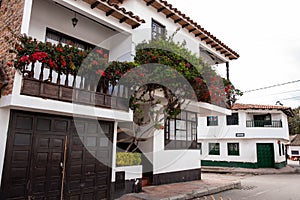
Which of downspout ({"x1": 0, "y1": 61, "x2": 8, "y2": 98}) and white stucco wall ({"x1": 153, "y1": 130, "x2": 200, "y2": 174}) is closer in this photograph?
downspout ({"x1": 0, "y1": 61, "x2": 8, "y2": 98})

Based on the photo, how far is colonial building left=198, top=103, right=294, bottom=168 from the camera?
22.0m

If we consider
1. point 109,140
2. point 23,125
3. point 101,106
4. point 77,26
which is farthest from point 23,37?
point 109,140

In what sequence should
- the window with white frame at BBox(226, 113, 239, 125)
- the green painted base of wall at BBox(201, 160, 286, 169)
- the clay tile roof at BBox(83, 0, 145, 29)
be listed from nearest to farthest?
the clay tile roof at BBox(83, 0, 145, 29) → the green painted base of wall at BBox(201, 160, 286, 169) → the window with white frame at BBox(226, 113, 239, 125)

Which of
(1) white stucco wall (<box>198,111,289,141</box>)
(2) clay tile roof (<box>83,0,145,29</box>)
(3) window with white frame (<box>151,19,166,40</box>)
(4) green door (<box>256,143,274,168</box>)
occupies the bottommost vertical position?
(4) green door (<box>256,143,274,168</box>)

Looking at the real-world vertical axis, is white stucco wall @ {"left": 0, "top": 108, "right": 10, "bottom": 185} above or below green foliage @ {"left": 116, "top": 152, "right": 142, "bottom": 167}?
above

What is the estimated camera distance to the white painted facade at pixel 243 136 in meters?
21.9

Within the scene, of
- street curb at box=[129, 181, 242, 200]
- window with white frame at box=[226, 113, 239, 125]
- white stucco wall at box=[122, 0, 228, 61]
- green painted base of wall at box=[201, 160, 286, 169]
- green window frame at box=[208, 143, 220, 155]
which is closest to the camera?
street curb at box=[129, 181, 242, 200]

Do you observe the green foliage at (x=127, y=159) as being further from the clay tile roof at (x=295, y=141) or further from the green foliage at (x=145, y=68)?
the clay tile roof at (x=295, y=141)

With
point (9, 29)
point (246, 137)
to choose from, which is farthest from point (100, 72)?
point (246, 137)

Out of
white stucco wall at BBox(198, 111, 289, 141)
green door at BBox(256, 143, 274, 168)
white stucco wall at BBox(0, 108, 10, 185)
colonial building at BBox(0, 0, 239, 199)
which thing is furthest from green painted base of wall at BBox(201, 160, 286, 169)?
white stucco wall at BBox(0, 108, 10, 185)

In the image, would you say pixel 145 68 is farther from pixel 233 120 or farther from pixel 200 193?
pixel 233 120

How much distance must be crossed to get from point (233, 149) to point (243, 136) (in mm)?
1733

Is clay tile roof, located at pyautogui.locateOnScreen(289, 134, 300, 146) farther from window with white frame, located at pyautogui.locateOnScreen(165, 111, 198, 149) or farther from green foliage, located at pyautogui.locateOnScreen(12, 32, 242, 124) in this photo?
green foliage, located at pyautogui.locateOnScreen(12, 32, 242, 124)

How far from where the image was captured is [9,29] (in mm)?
5859
